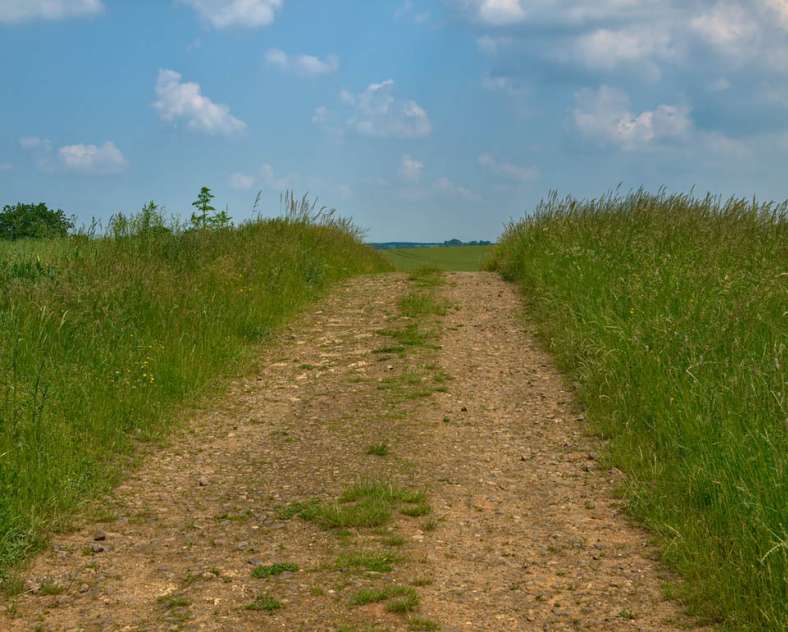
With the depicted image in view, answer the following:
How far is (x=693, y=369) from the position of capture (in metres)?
7.59

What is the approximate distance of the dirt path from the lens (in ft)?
15.9

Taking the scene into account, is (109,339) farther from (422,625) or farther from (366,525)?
(422,625)

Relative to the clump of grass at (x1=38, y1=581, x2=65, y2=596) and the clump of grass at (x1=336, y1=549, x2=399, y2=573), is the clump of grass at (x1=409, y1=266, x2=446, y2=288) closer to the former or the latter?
the clump of grass at (x1=336, y1=549, x2=399, y2=573)

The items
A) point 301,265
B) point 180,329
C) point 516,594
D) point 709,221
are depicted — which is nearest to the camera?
point 516,594

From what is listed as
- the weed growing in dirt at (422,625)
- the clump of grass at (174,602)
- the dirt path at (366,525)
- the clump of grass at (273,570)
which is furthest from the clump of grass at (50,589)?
the weed growing in dirt at (422,625)

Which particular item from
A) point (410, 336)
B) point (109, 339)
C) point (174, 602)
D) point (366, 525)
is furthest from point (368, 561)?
point (410, 336)

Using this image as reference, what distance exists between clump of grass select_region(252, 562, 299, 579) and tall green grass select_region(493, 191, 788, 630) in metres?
2.23

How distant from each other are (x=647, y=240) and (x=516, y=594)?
29.9 feet

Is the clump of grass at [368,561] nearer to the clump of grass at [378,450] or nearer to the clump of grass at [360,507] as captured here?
the clump of grass at [360,507]

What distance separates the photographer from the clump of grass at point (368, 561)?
529cm

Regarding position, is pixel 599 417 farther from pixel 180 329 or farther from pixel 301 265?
pixel 301 265

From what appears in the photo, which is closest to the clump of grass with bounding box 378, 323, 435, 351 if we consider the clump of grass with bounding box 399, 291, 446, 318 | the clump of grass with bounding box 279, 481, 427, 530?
the clump of grass with bounding box 399, 291, 446, 318

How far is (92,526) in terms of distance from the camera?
6.22m

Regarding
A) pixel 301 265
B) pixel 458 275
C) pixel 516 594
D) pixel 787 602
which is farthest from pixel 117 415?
pixel 458 275
